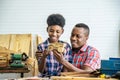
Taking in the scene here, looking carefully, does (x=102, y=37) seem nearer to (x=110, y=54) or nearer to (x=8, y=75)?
(x=110, y=54)

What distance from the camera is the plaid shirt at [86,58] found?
2240 millimetres

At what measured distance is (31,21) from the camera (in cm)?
411

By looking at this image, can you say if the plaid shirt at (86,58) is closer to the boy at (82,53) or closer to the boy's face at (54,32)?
the boy at (82,53)

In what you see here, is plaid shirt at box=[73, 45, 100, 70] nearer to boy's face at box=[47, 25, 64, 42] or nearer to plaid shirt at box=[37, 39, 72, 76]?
plaid shirt at box=[37, 39, 72, 76]

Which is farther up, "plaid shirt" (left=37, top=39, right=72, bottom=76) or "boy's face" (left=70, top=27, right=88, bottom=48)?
"boy's face" (left=70, top=27, right=88, bottom=48)

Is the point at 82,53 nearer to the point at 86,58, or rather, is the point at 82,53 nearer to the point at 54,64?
the point at 86,58

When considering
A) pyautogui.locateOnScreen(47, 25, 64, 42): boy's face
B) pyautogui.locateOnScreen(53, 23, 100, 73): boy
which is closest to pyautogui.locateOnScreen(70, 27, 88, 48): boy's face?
pyautogui.locateOnScreen(53, 23, 100, 73): boy

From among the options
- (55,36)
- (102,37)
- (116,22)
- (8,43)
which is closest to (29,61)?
(8,43)

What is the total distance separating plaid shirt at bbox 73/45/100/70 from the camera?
88.2 inches

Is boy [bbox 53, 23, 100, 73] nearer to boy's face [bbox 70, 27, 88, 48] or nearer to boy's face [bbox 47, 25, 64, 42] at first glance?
boy's face [bbox 70, 27, 88, 48]

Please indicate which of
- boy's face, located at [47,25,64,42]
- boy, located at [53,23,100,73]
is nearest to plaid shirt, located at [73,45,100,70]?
boy, located at [53,23,100,73]

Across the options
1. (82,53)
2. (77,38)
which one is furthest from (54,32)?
(82,53)

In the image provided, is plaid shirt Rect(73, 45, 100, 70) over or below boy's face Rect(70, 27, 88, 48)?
below

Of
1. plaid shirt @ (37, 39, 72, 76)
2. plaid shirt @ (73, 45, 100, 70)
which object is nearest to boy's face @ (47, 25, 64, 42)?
plaid shirt @ (37, 39, 72, 76)
